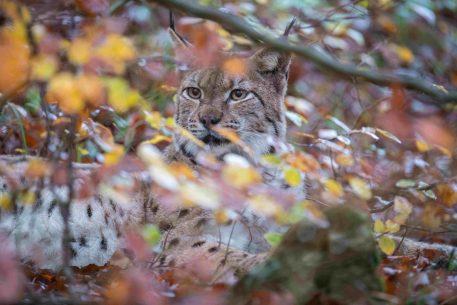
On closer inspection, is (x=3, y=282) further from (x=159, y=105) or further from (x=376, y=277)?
(x=159, y=105)

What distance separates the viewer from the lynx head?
4.95 metres

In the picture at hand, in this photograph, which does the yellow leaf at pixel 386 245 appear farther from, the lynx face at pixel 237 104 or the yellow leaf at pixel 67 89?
the yellow leaf at pixel 67 89

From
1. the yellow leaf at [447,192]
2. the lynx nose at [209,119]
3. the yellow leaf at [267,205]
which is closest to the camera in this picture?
the yellow leaf at [267,205]

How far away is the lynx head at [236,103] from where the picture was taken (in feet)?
16.3

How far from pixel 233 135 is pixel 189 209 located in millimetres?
1707

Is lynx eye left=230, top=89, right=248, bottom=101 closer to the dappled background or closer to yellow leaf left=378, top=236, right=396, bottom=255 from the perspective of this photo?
the dappled background

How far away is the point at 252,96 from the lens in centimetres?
524

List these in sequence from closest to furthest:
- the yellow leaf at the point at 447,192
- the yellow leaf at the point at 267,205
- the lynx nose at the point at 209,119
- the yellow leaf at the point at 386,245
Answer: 1. the yellow leaf at the point at 267,205
2. the yellow leaf at the point at 386,245
3. the yellow leaf at the point at 447,192
4. the lynx nose at the point at 209,119

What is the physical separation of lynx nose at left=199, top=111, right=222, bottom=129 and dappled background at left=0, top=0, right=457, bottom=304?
296 millimetres

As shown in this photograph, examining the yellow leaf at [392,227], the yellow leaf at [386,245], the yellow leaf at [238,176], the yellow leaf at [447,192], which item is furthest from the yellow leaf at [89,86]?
the yellow leaf at [447,192]

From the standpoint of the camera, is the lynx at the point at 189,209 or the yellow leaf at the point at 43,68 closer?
the yellow leaf at the point at 43,68

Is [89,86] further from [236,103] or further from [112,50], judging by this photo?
[236,103]

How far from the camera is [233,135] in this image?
10.5 ft

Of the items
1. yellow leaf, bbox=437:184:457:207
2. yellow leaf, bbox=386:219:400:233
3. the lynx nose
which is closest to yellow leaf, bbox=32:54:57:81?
yellow leaf, bbox=386:219:400:233
